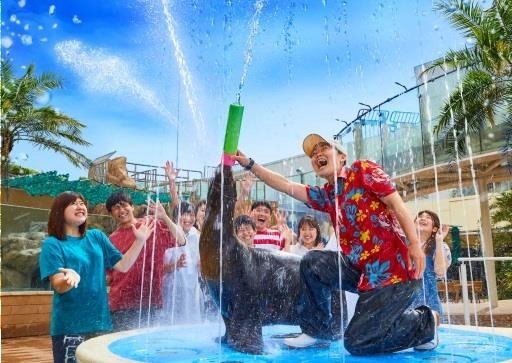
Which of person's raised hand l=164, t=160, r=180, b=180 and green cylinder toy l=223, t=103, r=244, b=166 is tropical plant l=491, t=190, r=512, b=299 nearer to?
person's raised hand l=164, t=160, r=180, b=180

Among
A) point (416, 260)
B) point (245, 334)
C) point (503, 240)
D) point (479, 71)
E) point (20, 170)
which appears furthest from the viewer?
point (20, 170)

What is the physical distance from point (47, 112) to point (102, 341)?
14.9 m

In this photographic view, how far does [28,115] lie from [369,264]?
49.9ft

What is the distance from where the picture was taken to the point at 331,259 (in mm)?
3006

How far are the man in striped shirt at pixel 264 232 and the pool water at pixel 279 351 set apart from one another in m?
1.13

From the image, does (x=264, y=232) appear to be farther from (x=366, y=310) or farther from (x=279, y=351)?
(x=366, y=310)

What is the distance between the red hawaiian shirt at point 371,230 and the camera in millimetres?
2887

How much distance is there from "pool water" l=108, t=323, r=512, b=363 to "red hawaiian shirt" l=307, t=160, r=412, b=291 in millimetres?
421

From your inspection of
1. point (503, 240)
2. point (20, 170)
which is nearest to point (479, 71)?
point (503, 240)

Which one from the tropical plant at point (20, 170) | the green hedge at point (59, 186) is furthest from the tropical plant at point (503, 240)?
the tropical plant at point (20, 170)

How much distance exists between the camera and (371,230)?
2910 mm

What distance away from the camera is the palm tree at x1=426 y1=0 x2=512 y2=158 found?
1080 cm

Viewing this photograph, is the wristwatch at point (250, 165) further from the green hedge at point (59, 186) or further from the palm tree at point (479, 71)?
the green hedge at point (59, 186)

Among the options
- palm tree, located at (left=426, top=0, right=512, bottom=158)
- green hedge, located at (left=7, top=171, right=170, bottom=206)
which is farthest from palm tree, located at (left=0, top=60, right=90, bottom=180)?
palm tree, located at (left=426, top=0, right=512, bottom=158)
